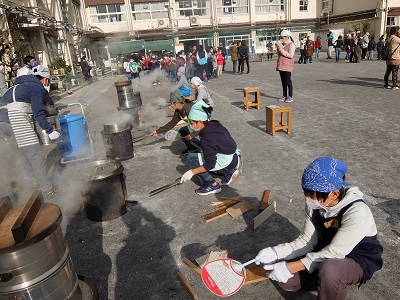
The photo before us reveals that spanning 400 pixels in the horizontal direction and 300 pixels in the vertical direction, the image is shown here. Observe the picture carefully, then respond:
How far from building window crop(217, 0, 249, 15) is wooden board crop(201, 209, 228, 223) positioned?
37.8 metres

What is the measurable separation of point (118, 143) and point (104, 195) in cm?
238

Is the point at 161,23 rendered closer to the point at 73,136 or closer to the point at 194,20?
the point at 194,20

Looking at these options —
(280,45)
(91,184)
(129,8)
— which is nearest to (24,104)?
(91,184)

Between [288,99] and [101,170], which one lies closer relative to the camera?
[101,170]

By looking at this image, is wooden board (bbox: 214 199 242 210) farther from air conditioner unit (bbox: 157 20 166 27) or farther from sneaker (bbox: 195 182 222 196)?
air conditioner unit (bbox: 157 20 166 27)

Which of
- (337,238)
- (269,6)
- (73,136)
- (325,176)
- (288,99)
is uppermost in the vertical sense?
(269,6)

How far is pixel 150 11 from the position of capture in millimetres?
35625

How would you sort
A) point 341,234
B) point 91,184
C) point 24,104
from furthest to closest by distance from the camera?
point 24,104 → point 91,184 → point 341,234

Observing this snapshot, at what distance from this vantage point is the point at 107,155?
20.7 ft

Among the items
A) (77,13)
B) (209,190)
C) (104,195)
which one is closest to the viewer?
(104,195)

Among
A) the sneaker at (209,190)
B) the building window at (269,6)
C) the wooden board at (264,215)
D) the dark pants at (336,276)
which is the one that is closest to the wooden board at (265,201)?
the wooden board at (264,215)

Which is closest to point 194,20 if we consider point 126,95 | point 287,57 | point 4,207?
point 287,57

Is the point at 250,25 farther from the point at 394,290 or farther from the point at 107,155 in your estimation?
the point at 394,290

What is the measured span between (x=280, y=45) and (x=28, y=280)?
8.82m
